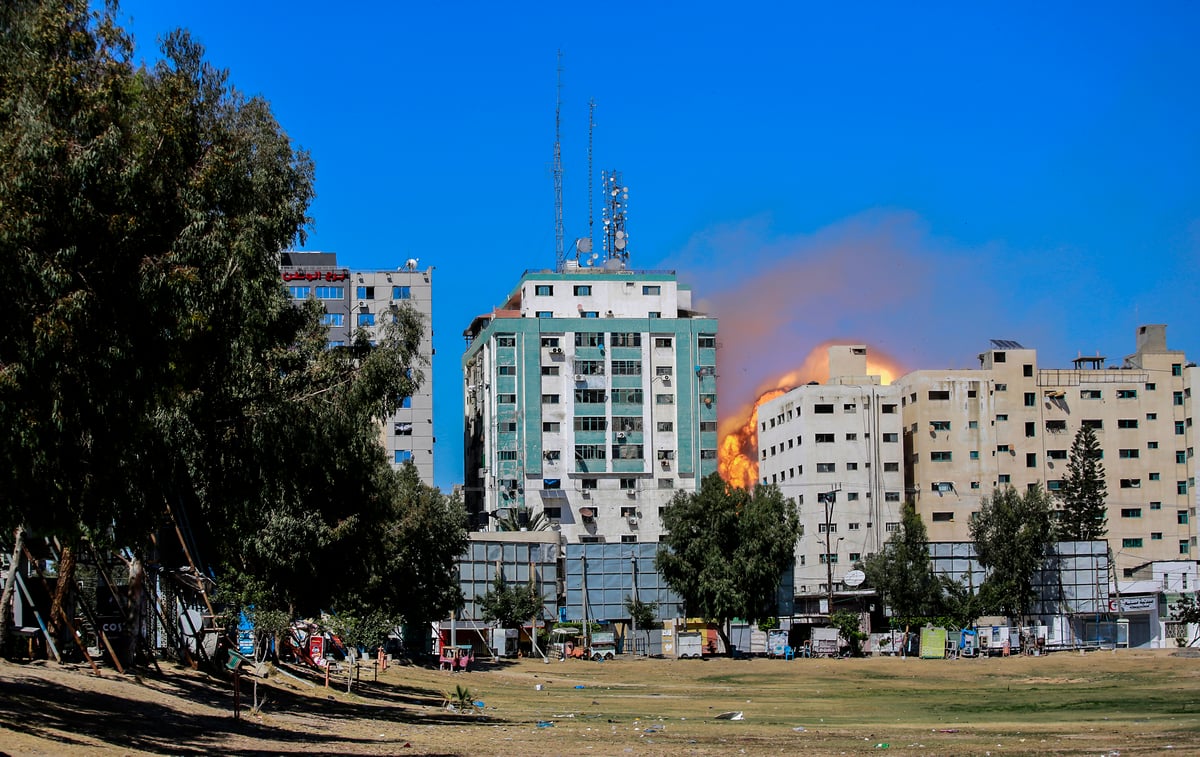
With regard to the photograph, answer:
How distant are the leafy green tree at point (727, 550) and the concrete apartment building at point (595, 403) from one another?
51406 mm

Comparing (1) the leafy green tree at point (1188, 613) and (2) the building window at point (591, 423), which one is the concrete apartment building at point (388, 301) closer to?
(2) the building window at point (591, 423)

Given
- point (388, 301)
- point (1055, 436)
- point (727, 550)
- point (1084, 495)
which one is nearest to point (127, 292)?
point (727, 550)

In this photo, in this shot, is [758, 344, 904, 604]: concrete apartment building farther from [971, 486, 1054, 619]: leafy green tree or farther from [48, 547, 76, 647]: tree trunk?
[48, 547, 76, 647]: tree trunk

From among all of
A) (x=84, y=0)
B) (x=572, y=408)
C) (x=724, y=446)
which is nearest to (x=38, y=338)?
(x=84, y=0)

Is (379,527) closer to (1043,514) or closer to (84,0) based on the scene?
(84,0)

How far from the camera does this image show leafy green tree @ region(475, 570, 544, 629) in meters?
104

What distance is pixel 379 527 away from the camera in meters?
54.4

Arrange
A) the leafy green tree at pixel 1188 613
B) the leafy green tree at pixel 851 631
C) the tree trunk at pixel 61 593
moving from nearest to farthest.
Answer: the tree trunk at pixel 61 593 < the leafy green tree at pixel 1188 613 < the leafy green tree at pixel 851 631

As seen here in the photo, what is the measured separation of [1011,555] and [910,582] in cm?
959

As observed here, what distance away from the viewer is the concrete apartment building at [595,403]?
156m

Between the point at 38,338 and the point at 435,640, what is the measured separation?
77.2 meters

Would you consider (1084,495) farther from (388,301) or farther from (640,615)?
(388,301)

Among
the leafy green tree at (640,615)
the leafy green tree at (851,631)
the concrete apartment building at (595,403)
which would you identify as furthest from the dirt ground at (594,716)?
the concrete apartment building at (595,403)

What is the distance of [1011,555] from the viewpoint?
106 meters
